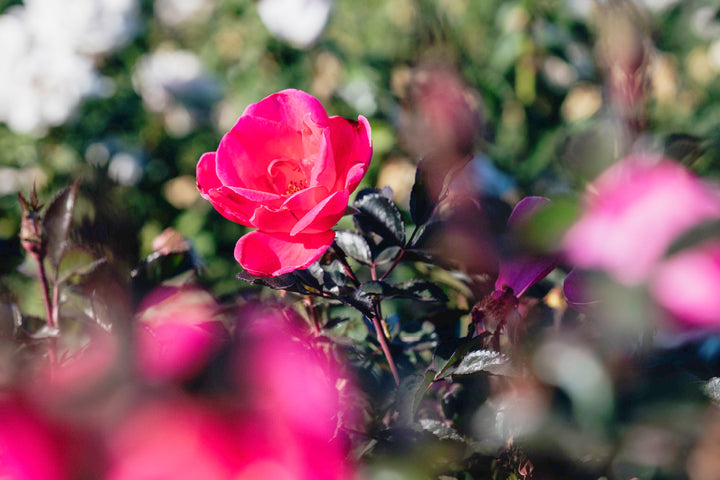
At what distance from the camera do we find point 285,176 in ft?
1.26

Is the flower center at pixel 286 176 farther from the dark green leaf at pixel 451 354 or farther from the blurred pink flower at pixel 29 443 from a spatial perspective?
the blurred pink flower at pixel 29 443

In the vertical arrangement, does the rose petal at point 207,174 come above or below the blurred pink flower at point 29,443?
below

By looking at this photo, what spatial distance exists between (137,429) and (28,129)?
1209 mm

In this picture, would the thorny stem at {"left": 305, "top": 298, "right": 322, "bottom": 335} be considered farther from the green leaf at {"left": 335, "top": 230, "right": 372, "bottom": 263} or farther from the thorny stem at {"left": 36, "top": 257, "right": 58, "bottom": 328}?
the thorny stem at {"left": 36, "top": 257, "right": 58, "bottom": 328}

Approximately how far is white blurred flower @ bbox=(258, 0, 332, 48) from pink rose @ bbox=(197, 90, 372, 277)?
0.86m

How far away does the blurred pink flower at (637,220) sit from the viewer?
7.8 inches

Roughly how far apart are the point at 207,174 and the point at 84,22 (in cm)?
98

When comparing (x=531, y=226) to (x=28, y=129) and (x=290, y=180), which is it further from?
(x=28, y=129)

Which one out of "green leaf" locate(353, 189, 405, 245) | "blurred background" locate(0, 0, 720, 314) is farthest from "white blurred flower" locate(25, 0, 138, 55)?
"green leaf" locate(353, 189, 405, 245)

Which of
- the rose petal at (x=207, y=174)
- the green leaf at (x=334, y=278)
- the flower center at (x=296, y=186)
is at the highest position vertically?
the rose petal at (x=207, y=174)

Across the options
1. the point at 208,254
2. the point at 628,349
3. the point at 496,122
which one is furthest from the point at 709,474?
the point at 208,254

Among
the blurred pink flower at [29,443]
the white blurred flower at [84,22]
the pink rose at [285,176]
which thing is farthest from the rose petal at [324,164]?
the white blurred flower at [84,22]

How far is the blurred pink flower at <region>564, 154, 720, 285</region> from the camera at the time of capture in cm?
20

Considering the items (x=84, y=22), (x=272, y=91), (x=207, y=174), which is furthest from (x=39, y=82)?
(x=207, y=174)
